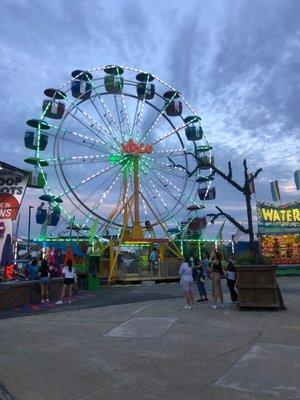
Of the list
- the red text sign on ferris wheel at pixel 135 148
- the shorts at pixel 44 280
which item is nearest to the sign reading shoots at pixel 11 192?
the shorts at pixel 44 280

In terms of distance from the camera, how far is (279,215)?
30.9 meters

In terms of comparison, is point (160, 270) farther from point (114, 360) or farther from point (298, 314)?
point (114, 360)

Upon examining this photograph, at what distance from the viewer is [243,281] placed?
37.1ft

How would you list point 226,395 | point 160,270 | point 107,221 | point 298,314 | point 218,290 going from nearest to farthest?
point 226,395
point 298,314
point 218,290
point 160,270
point 107,221

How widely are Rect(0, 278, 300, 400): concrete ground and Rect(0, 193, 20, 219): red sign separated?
394 cm

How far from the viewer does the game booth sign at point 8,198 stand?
1409 centimetres

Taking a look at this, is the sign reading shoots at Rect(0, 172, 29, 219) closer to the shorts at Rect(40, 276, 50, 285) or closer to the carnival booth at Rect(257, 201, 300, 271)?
the shorts at Rect(40, 276, 50, 285)

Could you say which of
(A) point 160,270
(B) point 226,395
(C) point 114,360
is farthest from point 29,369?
(A) point 160,270

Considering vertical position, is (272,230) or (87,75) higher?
(87,75)

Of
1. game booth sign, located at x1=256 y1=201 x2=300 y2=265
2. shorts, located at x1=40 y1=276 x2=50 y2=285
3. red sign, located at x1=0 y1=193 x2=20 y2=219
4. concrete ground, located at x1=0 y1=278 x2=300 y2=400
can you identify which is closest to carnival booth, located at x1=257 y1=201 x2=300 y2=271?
game booth sign, located at x1=256 y1=201 x2=300 y2=265

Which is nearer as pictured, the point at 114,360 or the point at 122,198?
the point at 114,360

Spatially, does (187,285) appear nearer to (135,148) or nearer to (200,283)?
(200,283)

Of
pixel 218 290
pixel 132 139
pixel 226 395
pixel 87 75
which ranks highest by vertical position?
pixel 87 75

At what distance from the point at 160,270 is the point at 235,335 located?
1703cm
